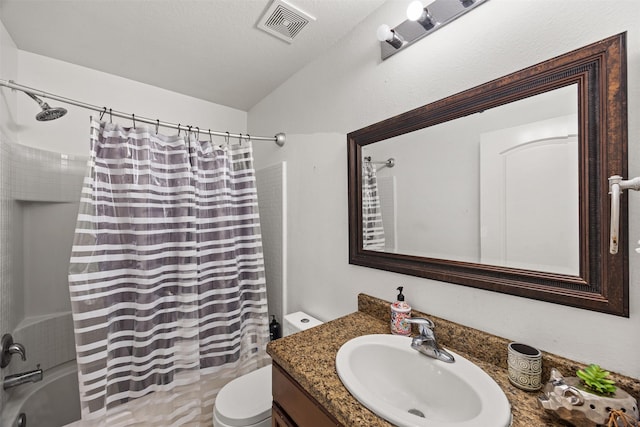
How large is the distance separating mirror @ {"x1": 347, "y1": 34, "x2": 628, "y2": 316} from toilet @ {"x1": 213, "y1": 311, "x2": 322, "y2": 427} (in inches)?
34.5

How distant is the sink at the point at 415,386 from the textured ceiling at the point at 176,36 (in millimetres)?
1549

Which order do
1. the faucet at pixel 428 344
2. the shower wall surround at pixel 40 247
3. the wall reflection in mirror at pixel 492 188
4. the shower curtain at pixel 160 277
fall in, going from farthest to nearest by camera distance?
1. the shower wall surround at pixel 40 247
2. the shower curtain at pixel 160 277
3. the faucet at pixel 428 344
4. the wall reflection in mirror at pixel 492 188

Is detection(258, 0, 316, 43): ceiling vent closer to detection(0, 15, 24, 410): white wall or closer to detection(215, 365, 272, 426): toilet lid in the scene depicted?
detection(0, 15, 24, 410): white wall

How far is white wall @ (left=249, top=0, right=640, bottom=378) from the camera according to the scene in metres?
0.67

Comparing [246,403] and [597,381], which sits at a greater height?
[597,381]

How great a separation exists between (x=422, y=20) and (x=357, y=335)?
1291 mm

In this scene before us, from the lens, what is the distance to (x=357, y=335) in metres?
1.04

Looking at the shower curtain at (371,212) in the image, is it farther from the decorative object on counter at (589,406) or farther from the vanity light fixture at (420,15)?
the decorative object on counter at (589,406)

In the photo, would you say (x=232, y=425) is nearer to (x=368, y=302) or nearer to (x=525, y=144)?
(x=368, y=302)

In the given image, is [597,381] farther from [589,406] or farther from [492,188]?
[492,188]

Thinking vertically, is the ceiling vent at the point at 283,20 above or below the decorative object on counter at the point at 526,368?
above

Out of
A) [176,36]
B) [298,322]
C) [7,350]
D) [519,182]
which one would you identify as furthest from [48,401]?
[519,182]

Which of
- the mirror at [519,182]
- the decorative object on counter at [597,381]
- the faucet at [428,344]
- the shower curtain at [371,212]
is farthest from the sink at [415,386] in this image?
the shower curtain at [371,212]

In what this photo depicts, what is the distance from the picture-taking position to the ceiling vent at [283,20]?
1.26 m
